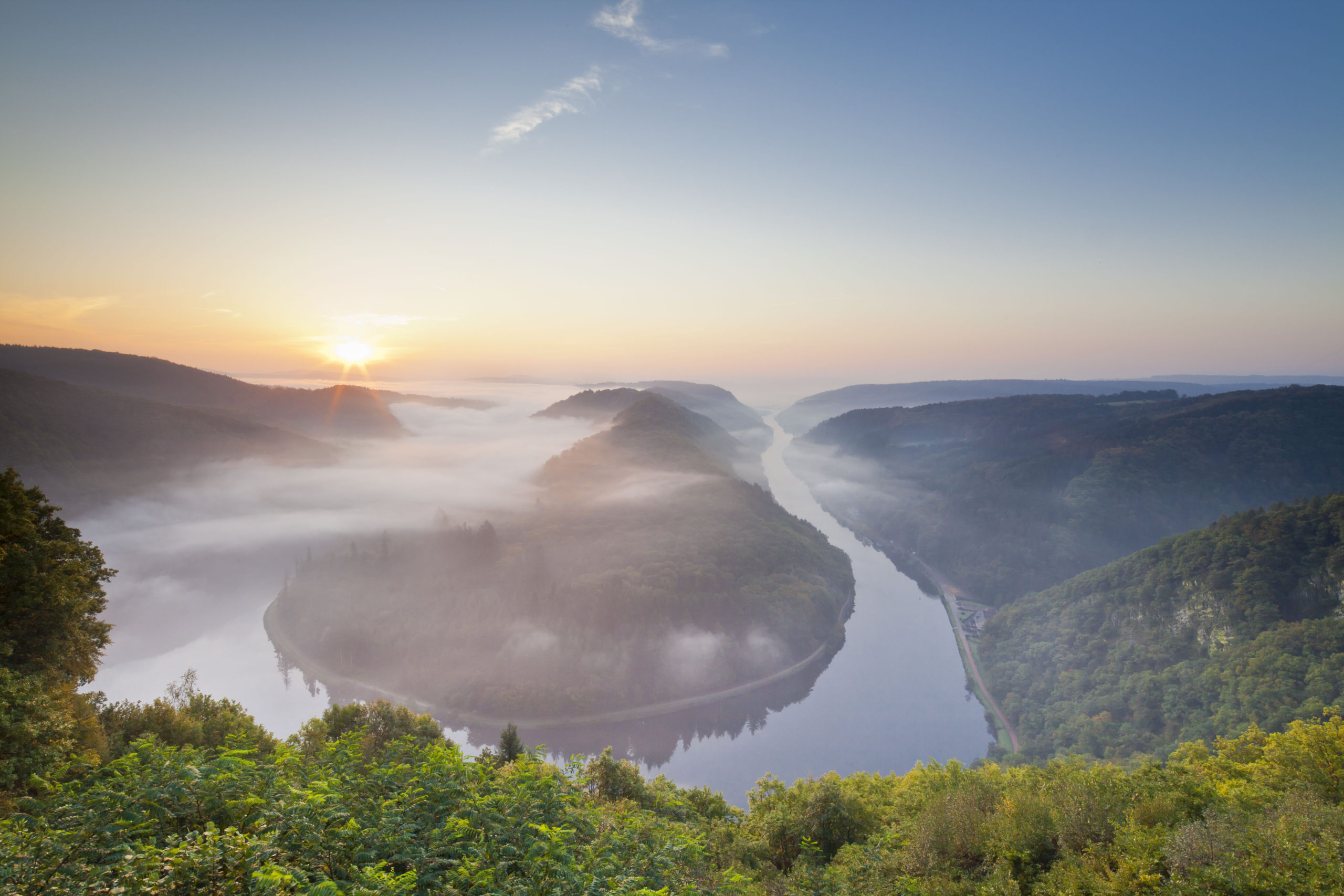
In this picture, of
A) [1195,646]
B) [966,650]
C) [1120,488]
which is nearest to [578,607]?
[966,650]

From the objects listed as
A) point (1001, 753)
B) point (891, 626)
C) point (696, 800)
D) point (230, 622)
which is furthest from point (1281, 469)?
point (230, 622)

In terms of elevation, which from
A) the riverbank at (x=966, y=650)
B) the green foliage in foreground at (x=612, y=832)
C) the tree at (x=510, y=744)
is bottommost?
the riverbank at (x=966, y=650)

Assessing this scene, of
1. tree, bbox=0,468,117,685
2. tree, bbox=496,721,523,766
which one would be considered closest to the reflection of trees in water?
tree, bbox=496,721,523,766

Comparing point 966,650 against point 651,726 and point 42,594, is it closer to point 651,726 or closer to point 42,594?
point 651,726

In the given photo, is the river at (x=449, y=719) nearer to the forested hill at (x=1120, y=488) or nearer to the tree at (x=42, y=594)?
the forested hill at (x=1120, y=488)

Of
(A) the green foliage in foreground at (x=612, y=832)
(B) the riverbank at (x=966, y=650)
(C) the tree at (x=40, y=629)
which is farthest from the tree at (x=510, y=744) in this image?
(B) the riverbank at (x=966, y=650)

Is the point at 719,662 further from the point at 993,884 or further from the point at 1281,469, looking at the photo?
the point at 1281,469
